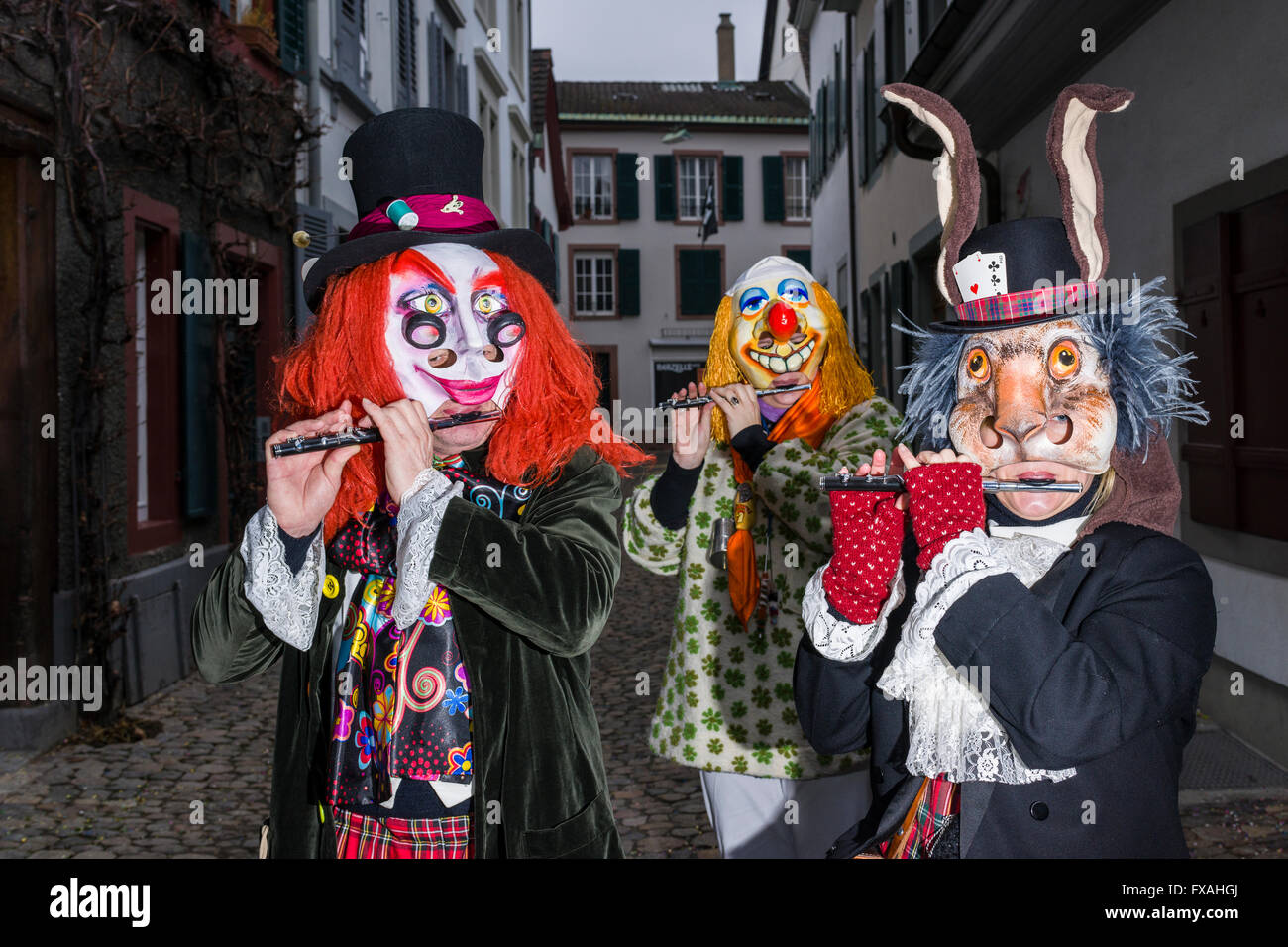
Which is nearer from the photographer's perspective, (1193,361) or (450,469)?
(450,469)

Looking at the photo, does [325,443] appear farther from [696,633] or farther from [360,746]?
[696,633]

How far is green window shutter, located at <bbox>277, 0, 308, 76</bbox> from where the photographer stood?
8.00 metres

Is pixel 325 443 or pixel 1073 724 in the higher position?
pixel 325 443

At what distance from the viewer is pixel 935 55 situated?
7328 millimetres

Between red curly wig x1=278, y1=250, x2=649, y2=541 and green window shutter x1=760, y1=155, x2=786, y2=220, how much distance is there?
27.8m

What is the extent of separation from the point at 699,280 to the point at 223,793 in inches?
998

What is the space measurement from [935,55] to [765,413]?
5.10m

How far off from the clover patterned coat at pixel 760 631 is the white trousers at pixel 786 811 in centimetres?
6

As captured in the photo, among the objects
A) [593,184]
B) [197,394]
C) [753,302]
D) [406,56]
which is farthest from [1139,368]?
[593,184]

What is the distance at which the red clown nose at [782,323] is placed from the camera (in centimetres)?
304

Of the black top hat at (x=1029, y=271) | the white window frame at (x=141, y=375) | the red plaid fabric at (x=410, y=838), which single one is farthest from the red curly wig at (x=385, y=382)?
the white window frame at (x=141, y=375)

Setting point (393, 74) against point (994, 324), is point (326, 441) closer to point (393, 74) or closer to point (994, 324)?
point (994, 324)

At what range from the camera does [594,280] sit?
95.1ft

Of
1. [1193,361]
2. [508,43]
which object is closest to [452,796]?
[1193,361]
